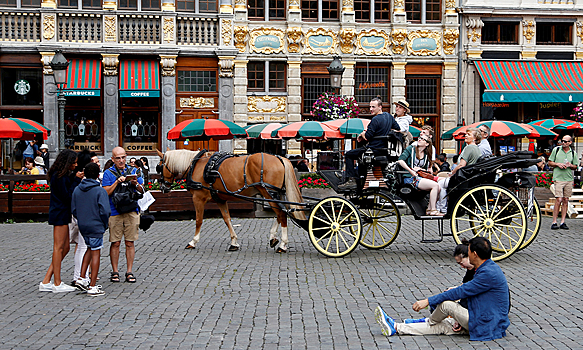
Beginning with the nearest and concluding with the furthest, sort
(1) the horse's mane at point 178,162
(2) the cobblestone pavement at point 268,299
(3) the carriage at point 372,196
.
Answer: (2) the cobblestone pavement at point 268,299 < (3) the carriage at point 372,196 < (1) the horse's mane at point 178,162

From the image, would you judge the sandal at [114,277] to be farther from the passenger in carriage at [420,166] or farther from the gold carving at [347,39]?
the gold carving at [347,39]

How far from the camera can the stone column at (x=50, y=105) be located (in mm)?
25562

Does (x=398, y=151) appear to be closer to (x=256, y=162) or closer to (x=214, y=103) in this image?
(x=256, y=162)

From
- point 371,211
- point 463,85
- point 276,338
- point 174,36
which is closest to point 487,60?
point 463,85

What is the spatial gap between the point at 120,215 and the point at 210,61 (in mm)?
18949

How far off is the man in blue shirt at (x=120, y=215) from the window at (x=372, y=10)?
21.2 metres

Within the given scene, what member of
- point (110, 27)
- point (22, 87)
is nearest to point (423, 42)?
point (110, 27)

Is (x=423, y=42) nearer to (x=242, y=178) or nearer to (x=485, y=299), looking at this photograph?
(x=242, y=178)

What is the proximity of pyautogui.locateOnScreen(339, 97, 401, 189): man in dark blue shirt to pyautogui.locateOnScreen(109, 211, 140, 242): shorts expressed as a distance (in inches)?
142

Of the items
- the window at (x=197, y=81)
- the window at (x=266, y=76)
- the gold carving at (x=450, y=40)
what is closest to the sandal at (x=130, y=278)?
the window at (x=197, y=81)

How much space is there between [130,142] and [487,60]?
50.6ft

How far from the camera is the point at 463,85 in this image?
92.8 ft

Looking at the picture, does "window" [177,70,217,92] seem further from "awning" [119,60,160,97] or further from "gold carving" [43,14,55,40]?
"gold carving" [43,14,55,40]

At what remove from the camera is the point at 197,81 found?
26.8 meters
